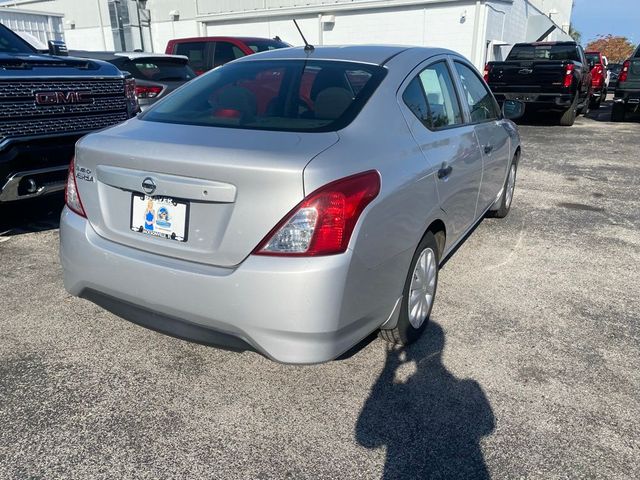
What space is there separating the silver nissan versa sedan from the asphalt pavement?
38 cm

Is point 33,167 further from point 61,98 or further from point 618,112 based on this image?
point 618,112

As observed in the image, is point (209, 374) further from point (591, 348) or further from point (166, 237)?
point (591, 348)

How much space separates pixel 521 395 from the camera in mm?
2590

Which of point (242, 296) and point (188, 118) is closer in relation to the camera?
point (242, 296)

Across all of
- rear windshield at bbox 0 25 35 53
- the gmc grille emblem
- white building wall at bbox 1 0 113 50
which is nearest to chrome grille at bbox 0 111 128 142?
the gmc grille emblem

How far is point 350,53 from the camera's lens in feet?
10.3

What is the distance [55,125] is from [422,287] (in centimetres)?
333

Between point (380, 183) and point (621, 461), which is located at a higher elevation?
point (380, 183)

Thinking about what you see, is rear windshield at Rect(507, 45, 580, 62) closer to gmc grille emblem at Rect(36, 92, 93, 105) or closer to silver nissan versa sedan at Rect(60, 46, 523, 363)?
gmc grille emblem at Rect(36, 92, 93, 105)

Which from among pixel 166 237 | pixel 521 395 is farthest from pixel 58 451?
pixel 521 395

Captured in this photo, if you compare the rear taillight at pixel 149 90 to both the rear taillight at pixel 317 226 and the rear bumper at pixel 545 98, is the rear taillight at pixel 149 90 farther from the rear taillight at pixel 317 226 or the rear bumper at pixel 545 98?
the rear bumper at pixel 545 98

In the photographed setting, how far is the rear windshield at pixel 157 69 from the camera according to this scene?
7.36 metres

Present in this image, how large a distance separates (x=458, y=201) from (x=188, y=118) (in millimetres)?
1697

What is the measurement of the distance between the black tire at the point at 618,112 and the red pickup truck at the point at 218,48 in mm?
9047
